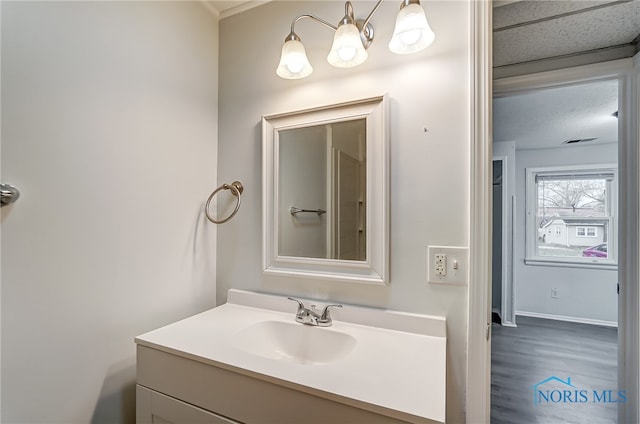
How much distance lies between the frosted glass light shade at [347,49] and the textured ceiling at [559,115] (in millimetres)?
1266

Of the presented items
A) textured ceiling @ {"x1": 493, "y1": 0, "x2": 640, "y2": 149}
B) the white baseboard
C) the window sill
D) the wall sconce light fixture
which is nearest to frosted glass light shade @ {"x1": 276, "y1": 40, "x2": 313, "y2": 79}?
the wall sconce light fixture

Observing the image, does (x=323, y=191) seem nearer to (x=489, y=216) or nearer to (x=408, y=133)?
(x=408, y=133)

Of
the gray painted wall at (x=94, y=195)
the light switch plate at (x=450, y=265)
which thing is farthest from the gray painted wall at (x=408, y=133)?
the gray painted wall at (x=94, y=195)

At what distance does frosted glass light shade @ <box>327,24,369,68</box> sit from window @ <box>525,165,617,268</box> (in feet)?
11.9

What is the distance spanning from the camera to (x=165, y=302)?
3.84ft

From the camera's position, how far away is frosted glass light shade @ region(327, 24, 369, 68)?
1006 mm

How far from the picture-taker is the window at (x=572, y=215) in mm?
3357

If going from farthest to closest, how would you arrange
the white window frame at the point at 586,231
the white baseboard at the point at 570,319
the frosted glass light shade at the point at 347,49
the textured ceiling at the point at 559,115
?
the white window frame at the point at 586,231 → the white baseboard at the point at 570,319 → the textured ceiling at the point at 559,115 → the frosted glass light shade at the point at 347,49

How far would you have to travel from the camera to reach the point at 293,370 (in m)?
0.74

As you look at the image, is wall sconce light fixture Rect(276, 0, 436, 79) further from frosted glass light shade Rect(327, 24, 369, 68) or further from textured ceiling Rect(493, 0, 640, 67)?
textured ceiling Rect(493, 0, 640, 67)

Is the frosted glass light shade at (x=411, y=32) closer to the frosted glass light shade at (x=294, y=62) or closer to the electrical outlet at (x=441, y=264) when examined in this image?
the frosted glass light shade at (x=294, y=62)

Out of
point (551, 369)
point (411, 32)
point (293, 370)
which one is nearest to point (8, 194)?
point (293, 370)

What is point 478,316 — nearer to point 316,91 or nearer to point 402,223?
point 402,223

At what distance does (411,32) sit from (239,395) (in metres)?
1.21
